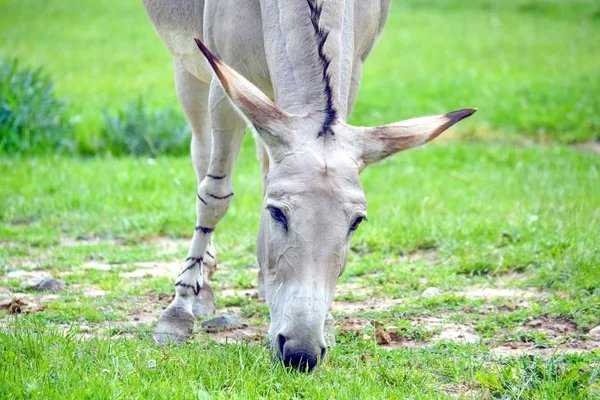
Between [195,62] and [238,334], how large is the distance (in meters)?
1.88

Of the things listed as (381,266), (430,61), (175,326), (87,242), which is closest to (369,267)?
(381,266)

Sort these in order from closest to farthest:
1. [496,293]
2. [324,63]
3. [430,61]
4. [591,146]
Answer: [324,63]
[496,293]
[591,146]
[430,61]

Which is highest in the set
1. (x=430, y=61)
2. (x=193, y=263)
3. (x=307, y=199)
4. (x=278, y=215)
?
(x=307, y=199)

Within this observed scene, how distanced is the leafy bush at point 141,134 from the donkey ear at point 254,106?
664 centimetres

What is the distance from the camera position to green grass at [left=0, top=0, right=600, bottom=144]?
12.4 metres

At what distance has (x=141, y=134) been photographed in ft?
34.0

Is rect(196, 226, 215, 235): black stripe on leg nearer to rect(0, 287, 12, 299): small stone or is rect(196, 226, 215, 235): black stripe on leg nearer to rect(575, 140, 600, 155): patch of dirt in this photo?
rect(0, 287, 12, 299): small stone

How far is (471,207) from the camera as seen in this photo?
7.73 m

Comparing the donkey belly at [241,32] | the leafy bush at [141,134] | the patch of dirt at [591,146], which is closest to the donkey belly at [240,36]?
the donkey belly at [241,32]

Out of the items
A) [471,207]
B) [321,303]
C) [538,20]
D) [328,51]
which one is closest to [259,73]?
[328,51]

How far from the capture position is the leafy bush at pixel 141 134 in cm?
1033

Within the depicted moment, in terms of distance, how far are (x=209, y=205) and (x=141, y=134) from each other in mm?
5434

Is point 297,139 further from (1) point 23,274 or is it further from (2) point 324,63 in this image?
(1) point 23,274

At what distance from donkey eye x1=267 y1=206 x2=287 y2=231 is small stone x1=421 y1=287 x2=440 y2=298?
1.96 metres
